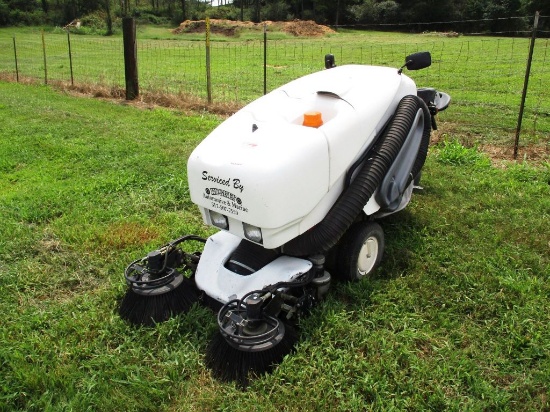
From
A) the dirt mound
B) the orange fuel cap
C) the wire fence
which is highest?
the dirt mound

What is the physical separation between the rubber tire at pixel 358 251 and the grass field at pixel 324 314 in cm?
11

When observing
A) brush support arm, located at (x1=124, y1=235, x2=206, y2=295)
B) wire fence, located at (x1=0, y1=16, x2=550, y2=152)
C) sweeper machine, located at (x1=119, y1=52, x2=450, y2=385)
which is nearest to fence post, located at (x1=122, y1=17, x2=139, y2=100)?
wire fence, located at (x1=0, y1=16, x2=550, y2=152)

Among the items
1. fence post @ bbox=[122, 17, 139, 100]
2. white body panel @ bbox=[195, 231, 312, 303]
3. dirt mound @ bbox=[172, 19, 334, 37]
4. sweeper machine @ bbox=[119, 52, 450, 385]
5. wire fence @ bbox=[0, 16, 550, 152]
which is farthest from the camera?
dirt mound @ bbox=[172, 19, 334, 37]

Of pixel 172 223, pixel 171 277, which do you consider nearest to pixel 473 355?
pixel 171 277

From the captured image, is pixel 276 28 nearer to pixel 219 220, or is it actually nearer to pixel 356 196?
pixel 356 196

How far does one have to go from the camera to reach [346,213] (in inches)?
107

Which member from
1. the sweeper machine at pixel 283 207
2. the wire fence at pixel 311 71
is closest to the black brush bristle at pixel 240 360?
the sweeper machine at pixel 283 207

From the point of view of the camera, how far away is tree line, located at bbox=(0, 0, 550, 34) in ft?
151

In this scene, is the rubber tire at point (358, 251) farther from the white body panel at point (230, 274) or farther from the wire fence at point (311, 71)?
the wire fence at point (311, 71)

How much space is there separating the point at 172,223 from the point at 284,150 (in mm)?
1836

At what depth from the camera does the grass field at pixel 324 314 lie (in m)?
2.30

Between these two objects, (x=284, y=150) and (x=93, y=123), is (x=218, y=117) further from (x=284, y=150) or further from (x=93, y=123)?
(x=284, y=150)

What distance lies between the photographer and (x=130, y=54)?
31.5 feet

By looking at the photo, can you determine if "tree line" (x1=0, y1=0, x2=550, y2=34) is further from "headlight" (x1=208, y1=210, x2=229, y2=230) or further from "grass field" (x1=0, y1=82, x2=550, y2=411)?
"headlight" (x1=208, y1=210, x2=229, y2=230)
